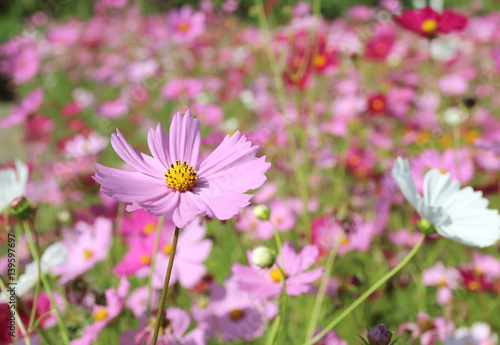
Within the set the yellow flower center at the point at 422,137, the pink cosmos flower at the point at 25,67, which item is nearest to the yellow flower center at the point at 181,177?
the yellow flower center at the point at 422,137

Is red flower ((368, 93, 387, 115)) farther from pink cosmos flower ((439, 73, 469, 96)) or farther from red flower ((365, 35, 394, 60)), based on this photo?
pink cosmos flower ((439, 73, 469, 96))

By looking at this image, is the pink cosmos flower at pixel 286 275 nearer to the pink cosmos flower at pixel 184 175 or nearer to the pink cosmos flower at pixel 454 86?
the pink cosmos flower at pixel 184 175

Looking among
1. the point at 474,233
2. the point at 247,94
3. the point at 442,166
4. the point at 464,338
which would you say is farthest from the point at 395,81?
the point at 474,233

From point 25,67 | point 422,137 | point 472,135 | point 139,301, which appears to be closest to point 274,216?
point 139,301

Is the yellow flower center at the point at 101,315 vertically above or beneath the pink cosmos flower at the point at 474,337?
above

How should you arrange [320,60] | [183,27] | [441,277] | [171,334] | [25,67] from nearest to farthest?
[171,334], [441,277], [320,60], [183,27], [25,67]

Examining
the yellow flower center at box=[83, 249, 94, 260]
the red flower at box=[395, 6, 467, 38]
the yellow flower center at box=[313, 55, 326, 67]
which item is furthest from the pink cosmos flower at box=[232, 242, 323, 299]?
the yellow flower center at box=[313, 55, 326, 67]

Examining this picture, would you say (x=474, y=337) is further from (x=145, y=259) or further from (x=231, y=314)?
(x=145, y=259)

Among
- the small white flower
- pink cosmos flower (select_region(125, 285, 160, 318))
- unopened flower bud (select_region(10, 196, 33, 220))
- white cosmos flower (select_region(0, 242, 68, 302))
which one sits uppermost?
unopened flower bud (select_region(10, 196, 33, 220))
